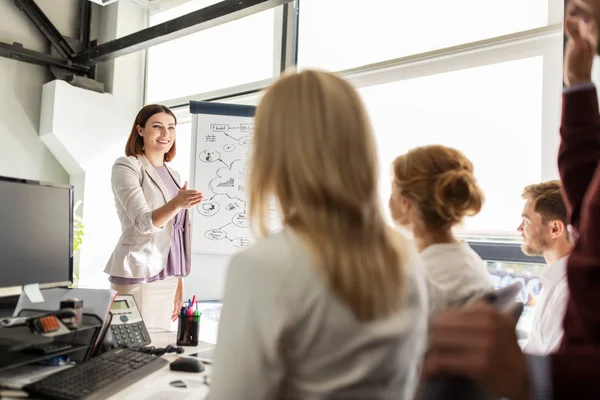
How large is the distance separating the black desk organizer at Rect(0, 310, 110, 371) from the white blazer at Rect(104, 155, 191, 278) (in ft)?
3.45

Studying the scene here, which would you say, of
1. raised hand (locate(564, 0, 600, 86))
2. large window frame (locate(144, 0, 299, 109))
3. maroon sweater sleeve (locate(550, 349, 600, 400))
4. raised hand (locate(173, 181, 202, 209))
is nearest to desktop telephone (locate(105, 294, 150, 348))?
raised hand (locate(173, 181, 202, 209))

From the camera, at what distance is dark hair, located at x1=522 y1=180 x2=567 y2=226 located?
6.13 ft

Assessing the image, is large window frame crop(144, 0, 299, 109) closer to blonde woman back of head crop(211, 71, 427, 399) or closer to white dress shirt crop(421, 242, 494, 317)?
white dress shirt crop(421, 242, 494, 317)

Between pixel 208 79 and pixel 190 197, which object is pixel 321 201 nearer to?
pixel 190 197

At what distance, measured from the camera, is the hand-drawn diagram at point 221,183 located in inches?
137

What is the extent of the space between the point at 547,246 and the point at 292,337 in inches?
59.3

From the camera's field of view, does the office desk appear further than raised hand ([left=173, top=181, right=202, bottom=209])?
No

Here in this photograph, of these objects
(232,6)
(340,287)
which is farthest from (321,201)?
(232,6)

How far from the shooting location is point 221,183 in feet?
11.5

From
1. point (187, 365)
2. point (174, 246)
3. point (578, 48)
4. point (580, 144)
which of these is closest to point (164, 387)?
point (187, 365)

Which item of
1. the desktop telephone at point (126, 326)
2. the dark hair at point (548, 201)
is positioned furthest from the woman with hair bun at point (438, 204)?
the desktop telephone at point (126, 326)

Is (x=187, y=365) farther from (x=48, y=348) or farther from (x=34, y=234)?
(x=34, y=234)

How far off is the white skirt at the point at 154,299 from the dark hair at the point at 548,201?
6.02ft

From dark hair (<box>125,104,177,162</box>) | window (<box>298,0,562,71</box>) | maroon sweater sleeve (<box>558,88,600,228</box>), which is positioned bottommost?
maroon sweater sleeve (<box>558,88,600,228</box>)
